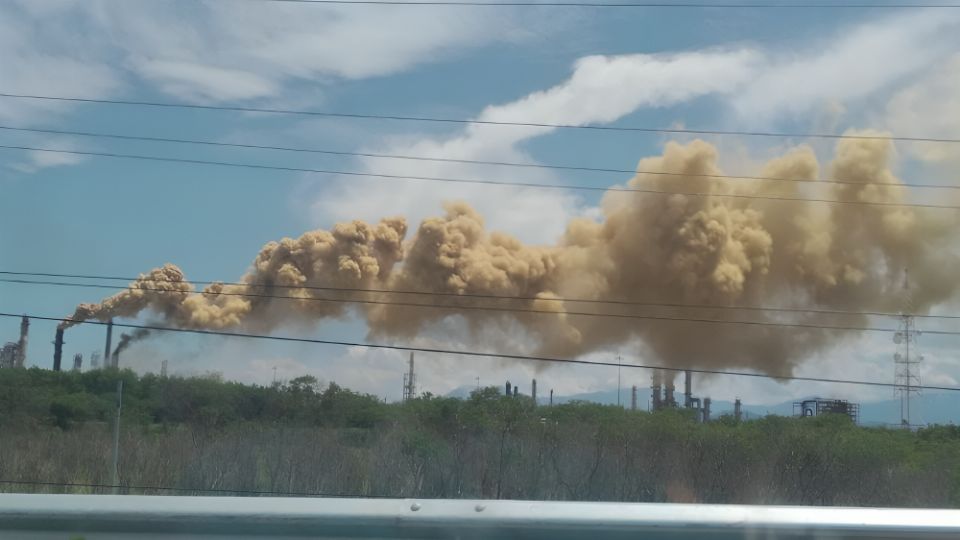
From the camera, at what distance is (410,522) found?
3.40 metres

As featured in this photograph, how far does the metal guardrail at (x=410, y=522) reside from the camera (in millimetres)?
3377

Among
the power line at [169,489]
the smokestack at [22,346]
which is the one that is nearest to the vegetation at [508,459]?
the power line at [169,489]

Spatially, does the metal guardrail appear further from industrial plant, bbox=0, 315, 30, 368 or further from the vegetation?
industrial plant, bbox=0, 315, 30, 368

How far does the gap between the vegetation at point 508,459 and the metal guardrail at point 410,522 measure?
16.9 m

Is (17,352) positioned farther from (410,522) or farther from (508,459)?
(410,522)

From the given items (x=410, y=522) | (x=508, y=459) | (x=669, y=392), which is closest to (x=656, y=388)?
(x=669, y=392)

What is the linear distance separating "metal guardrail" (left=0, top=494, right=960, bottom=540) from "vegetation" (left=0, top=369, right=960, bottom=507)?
665 inches

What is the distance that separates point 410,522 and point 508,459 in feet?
60.4

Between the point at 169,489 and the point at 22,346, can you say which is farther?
the point at 22,346

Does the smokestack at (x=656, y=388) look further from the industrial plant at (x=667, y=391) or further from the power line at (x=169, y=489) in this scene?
the power line at (x=169, y=489)

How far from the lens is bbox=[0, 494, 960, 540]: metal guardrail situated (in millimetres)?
3377

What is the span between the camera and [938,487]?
67.4ft

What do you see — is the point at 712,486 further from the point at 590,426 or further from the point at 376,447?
the point at 376,447

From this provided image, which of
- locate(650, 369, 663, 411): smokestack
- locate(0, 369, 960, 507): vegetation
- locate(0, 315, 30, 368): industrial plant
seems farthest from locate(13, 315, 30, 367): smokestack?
locate(650, 369, 663, 411): smokestack
